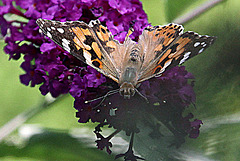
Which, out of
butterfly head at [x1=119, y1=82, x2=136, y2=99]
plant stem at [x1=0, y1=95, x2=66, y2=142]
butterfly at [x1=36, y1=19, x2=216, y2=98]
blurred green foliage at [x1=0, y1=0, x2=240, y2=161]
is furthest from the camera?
plant stem at [x1=0, y1=95, x2=66, y2=142]

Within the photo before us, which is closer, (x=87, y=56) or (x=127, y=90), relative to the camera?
(x=127, y=90)

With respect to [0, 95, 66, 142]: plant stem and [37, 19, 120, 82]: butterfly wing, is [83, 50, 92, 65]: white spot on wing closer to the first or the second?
[37, 19, 120, 82]: butterfly wing

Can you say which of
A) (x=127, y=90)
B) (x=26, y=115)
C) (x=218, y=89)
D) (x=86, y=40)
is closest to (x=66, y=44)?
(x=86, y=40)

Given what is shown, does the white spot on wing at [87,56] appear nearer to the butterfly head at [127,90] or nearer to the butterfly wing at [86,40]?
the butterfly wing at [86,40]

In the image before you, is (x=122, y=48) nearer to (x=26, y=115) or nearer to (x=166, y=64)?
(x=166, y=64)

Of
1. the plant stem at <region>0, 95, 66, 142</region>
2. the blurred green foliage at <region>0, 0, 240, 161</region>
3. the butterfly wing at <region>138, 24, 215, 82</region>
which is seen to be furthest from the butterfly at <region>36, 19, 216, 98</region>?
the plant stem at <region>0, 95, 66, 142</region>

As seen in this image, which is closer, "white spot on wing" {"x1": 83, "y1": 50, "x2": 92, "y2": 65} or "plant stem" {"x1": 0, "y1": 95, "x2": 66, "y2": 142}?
"white spot on wing" {"x1": 83, "y1": 50, "x2": 92, "y2": 65}

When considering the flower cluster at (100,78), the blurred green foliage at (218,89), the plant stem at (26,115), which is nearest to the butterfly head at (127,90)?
the flower cluster at (100,78)
